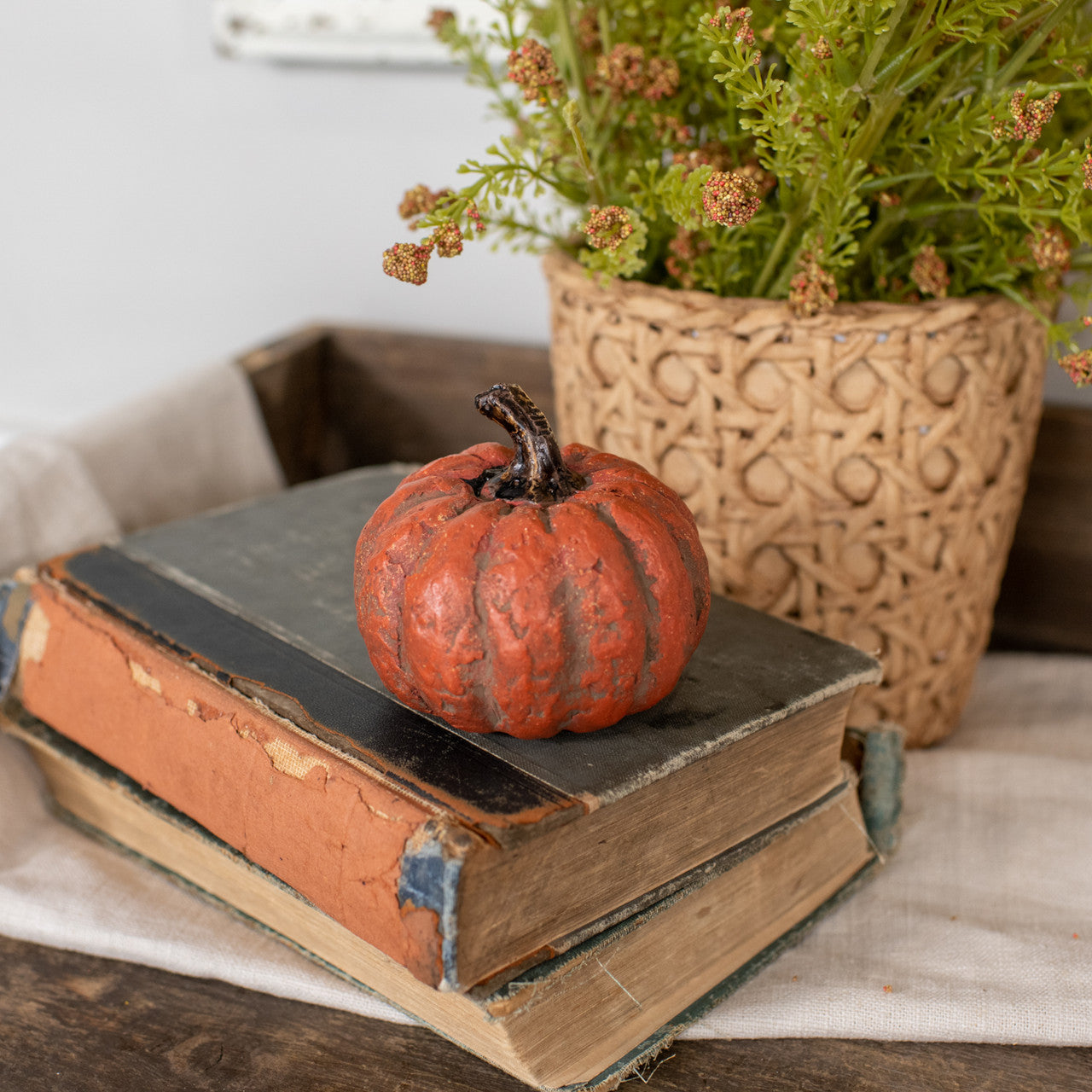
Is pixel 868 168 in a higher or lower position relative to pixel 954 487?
higher

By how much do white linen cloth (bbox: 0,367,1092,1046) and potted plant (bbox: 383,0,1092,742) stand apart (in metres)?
0.11

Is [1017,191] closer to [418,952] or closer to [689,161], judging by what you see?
[689,161]

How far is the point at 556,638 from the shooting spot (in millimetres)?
516

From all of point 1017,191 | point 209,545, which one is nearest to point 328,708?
point 209,545

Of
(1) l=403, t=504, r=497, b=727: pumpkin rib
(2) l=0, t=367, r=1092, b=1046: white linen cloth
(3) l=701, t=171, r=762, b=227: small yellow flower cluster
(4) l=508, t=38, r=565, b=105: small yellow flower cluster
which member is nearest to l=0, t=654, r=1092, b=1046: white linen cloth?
(2) l=0, t=367, r=1092, b=1046: white linen cloth

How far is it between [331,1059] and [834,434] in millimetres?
474

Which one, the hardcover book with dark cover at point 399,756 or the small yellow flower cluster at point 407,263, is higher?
the small yellow flower cluster at point 407,263

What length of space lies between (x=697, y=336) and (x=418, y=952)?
1.37ft

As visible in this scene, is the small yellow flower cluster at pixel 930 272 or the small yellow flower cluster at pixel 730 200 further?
the small yellow flower cluster at pixel 930 272

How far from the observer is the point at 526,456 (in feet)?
1.88

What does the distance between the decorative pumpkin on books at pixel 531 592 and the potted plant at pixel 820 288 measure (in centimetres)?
15

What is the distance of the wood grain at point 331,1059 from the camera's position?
575 mm

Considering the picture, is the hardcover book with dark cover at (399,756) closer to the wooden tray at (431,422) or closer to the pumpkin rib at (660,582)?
the pumpkin rib at (660,582)

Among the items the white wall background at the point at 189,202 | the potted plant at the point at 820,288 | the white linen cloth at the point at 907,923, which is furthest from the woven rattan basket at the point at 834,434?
the white wall background at the point at 189,202
